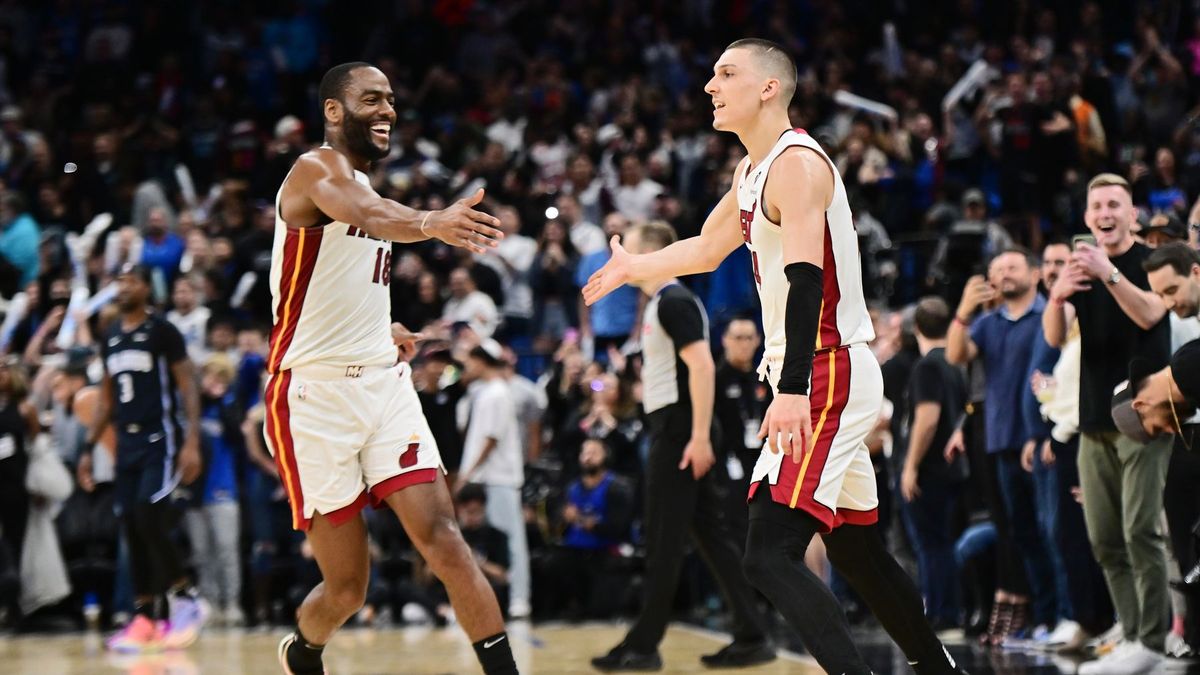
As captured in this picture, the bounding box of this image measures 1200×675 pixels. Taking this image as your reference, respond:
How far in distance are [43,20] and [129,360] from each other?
1091cm

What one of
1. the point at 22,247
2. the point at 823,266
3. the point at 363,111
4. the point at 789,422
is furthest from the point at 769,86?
the point at 22,247

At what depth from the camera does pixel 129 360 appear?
980cm

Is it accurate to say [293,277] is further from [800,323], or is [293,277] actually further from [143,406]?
[143,406]

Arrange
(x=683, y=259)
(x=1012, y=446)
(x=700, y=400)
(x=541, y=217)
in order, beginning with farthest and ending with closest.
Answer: (x=541, y=217)
(x=1012, y=446)
(x=700, y=400)
(x=683, y=259)

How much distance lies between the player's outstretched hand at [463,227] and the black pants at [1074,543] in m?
4.35

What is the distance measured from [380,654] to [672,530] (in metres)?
2.23

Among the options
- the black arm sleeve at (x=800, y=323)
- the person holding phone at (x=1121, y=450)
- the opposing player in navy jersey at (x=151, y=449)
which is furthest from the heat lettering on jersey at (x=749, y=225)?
the opposing player in navy jersey at (x=151, y=449)

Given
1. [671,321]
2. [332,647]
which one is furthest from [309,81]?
[671,321]

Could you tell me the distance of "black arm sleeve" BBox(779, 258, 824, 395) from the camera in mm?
4566

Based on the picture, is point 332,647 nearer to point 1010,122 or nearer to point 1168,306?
point 1168,306

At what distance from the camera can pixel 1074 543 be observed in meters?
8.23

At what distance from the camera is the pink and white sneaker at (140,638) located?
9484 millimetres

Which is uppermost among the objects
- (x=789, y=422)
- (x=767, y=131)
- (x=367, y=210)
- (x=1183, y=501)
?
(x=767, y=131)

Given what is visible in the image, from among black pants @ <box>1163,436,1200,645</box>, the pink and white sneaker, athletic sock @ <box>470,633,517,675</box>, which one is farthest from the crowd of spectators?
athletic sock @ <box>470,633,517,675</box>
